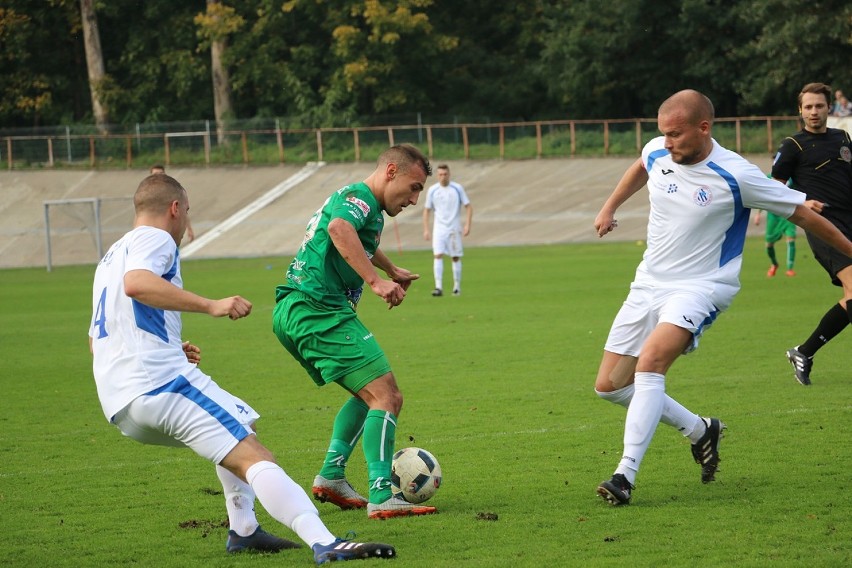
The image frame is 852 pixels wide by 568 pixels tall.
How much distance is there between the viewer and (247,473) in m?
5.03

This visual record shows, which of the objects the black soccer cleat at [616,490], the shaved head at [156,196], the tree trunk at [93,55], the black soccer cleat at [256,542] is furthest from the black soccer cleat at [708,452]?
the tree trunk at [93,55]

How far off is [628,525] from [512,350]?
7.09m

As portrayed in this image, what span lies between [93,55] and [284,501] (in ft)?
173

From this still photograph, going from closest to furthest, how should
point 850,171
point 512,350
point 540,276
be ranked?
point 850,171 < point 512,350 < point 540,276

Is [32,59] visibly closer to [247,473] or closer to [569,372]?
[569,372]

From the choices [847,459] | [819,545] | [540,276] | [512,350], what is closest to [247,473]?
[819,545]

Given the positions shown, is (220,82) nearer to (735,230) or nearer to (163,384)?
(735,230)

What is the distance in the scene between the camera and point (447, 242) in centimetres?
2045

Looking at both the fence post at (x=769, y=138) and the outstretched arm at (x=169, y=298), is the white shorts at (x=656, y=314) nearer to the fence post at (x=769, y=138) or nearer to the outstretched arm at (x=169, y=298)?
the outstretched arm at (x=169, y=298)

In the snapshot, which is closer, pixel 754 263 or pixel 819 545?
pixel 819 545

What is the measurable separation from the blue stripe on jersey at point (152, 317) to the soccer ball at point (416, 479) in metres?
1.75

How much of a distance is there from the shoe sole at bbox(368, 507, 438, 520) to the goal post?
103 feet

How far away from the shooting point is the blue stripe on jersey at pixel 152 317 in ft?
16.7

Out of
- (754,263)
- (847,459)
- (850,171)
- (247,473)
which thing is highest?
(850,171)
